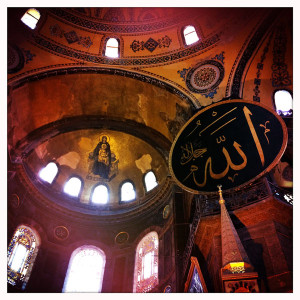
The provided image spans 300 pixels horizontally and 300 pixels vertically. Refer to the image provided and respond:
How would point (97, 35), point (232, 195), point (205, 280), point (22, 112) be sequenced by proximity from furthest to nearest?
point (97, 35) < point (22, 112) < point (232, 195) < point (205, 280)

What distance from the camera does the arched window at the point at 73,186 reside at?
42.4ft

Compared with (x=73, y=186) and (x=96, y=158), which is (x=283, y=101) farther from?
(x=73, y=186)

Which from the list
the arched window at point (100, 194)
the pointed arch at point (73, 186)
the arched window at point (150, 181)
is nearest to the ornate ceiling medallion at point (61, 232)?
the pointed arch at point (73, 186)

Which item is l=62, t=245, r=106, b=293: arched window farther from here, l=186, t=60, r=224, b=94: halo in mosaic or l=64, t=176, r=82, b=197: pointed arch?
l=186, t=60, r=224, b=94: halo in mosaic

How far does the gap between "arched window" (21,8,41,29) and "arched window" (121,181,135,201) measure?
7581mm

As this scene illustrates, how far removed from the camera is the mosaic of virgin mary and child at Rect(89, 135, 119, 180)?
1355 cm

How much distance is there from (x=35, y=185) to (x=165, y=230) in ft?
17.6

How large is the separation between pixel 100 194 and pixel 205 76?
6.77 metres

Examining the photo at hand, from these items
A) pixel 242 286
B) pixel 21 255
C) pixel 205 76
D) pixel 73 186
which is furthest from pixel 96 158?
pixel 242 286

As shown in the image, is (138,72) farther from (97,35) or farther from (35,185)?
(35,185)

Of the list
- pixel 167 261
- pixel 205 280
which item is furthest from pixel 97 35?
pixel 205 280

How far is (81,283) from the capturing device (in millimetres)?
10641

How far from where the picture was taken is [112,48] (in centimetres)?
1310

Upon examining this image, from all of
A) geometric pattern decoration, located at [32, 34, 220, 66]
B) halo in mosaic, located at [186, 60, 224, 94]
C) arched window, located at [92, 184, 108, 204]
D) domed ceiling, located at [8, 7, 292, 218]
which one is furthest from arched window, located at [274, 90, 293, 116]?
arched window, located at [92, 184, 108, 204]
